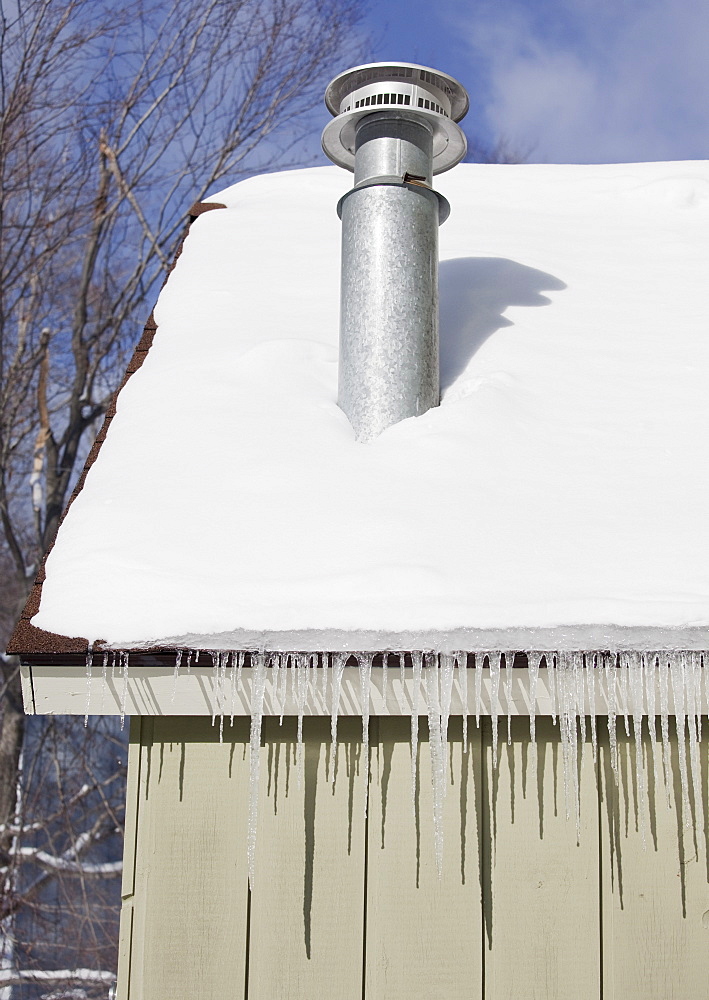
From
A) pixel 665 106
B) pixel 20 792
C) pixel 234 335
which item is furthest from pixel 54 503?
pixel 665 106

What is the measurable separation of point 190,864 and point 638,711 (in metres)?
1.18

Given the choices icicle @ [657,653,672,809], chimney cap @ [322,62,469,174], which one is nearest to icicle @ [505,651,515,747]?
icicle @ [657,653,672,809]

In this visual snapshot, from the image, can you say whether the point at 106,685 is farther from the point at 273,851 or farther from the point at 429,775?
the point at 429,775

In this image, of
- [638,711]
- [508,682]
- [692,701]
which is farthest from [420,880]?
[692,701]

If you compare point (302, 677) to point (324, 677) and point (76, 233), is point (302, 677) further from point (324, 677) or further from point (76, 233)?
point (76, 233)

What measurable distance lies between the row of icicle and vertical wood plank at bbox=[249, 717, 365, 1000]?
11cm

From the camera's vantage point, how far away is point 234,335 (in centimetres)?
331

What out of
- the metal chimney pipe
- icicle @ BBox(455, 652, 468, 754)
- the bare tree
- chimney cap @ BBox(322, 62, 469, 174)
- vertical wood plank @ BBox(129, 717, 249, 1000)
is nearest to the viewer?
icicle @ BBox(455, 652, 468, 754)

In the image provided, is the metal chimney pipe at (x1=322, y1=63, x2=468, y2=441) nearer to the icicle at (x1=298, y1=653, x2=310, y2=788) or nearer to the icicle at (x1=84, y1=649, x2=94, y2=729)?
the icicle at (x1=298, y1=653, x2=310, y2=788)

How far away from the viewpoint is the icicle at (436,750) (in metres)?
1.94

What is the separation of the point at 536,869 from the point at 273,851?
26.7 inches

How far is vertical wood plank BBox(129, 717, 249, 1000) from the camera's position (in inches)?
81.9

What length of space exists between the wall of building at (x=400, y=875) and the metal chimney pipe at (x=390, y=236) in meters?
1.06

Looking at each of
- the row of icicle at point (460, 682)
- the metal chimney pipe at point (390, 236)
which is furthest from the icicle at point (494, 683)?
the metal chimney pipe at point (390, 236)
